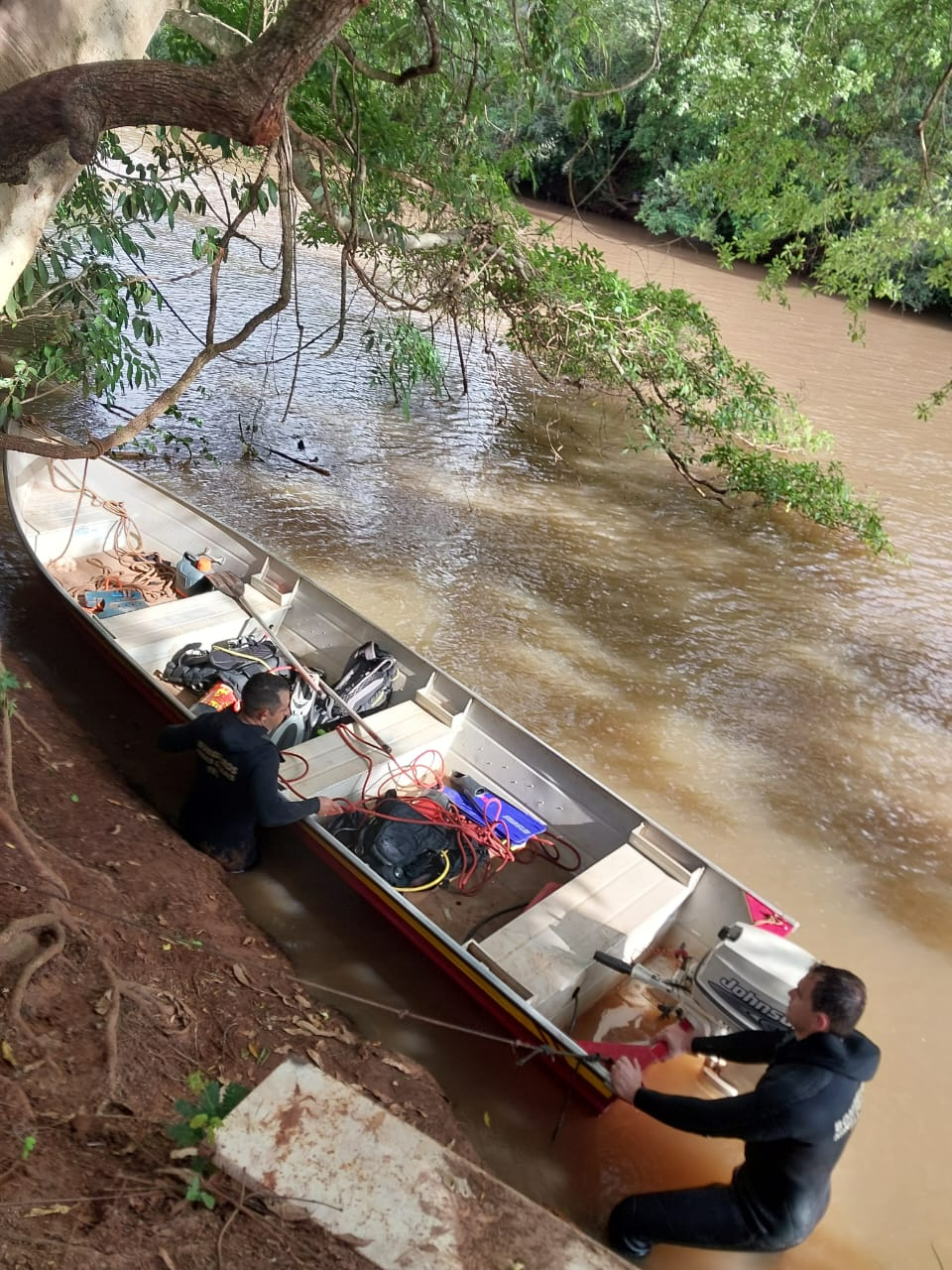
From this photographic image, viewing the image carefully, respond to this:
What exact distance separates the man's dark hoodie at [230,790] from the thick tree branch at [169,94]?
2541 mm

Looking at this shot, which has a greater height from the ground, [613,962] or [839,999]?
[839,999]

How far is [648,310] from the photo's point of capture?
823cm

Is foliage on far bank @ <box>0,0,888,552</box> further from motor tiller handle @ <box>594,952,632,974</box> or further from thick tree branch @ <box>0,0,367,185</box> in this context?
motor tiller handle @ <box>594,952,632,974</box>

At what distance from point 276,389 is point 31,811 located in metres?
8.92

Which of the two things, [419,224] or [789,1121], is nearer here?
[789,1121]

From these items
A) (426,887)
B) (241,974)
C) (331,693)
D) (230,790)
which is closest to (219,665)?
(331,693)

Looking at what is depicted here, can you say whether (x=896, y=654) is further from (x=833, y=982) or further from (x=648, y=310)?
(x=833, y=982)

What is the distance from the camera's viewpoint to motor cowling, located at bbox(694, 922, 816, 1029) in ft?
11.1

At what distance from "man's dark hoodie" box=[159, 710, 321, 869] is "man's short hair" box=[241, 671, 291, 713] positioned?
0.10 m

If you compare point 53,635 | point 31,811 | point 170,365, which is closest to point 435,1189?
point 31,811

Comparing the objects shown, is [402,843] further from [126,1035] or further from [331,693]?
[126,1035]

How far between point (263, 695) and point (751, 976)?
2583 mm

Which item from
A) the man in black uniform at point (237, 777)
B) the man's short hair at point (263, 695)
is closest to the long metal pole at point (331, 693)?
the man in black uniform at point (237, 777)

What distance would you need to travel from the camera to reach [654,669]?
7.38 meters
